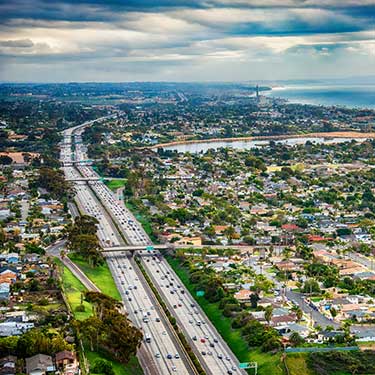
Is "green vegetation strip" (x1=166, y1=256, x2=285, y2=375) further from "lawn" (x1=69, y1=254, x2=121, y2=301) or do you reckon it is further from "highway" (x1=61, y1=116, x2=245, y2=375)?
"lawn" (x1=69, y1=254, x2=121, y2=301)

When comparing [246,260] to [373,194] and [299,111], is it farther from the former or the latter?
[299,111]

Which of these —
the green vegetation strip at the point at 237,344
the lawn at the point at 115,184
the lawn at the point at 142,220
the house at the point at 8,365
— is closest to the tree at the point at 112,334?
the house at the point at 8,365

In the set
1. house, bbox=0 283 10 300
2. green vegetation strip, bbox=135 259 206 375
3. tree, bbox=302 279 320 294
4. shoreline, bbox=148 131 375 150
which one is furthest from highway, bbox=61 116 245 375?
shoreline, bbox=148 131 375 150

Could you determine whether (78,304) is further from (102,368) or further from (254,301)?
(254,301)

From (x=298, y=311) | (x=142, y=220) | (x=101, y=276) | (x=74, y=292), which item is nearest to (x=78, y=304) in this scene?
(x=74, y=292)

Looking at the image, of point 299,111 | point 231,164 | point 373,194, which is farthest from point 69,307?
point 299,111
